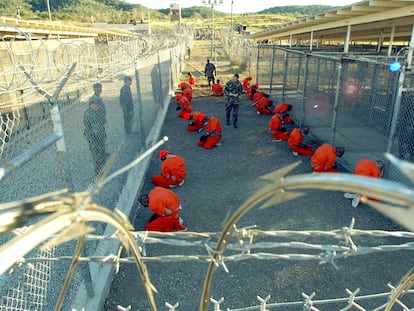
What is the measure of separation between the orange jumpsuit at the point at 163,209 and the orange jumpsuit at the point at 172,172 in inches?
58.0

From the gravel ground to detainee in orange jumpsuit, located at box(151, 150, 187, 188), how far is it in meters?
0.18

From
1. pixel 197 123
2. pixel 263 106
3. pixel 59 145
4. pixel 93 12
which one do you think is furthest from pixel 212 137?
pixel 93 12

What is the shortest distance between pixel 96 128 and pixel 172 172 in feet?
5.20

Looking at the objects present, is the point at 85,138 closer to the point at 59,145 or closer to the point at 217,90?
the point at 59,145

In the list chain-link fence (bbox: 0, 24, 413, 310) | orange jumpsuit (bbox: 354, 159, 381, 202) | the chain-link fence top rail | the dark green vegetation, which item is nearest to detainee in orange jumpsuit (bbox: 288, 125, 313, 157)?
chain-link fence (bbox: 0, 24, 413, 310)

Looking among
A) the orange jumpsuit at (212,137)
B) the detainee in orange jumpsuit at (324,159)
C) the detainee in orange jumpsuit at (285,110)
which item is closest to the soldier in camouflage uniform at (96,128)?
the orange jumpsuit at (212,137)

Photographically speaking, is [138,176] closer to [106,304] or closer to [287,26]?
[106,304]

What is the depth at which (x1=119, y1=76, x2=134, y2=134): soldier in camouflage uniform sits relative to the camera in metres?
7.16

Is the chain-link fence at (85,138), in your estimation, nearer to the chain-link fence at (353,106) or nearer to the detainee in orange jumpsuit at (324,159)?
the chain-link fence at (353,106)

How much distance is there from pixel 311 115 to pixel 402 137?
12.2 ft

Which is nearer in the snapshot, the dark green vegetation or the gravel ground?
the gravel ground

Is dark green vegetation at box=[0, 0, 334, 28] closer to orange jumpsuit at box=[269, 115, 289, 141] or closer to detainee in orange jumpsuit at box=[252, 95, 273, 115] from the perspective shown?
detainee in orange jumpsuit at box=[252, 95, 273, 115]

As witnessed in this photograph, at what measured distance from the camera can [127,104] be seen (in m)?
7.30

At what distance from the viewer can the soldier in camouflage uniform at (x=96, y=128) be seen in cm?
536
